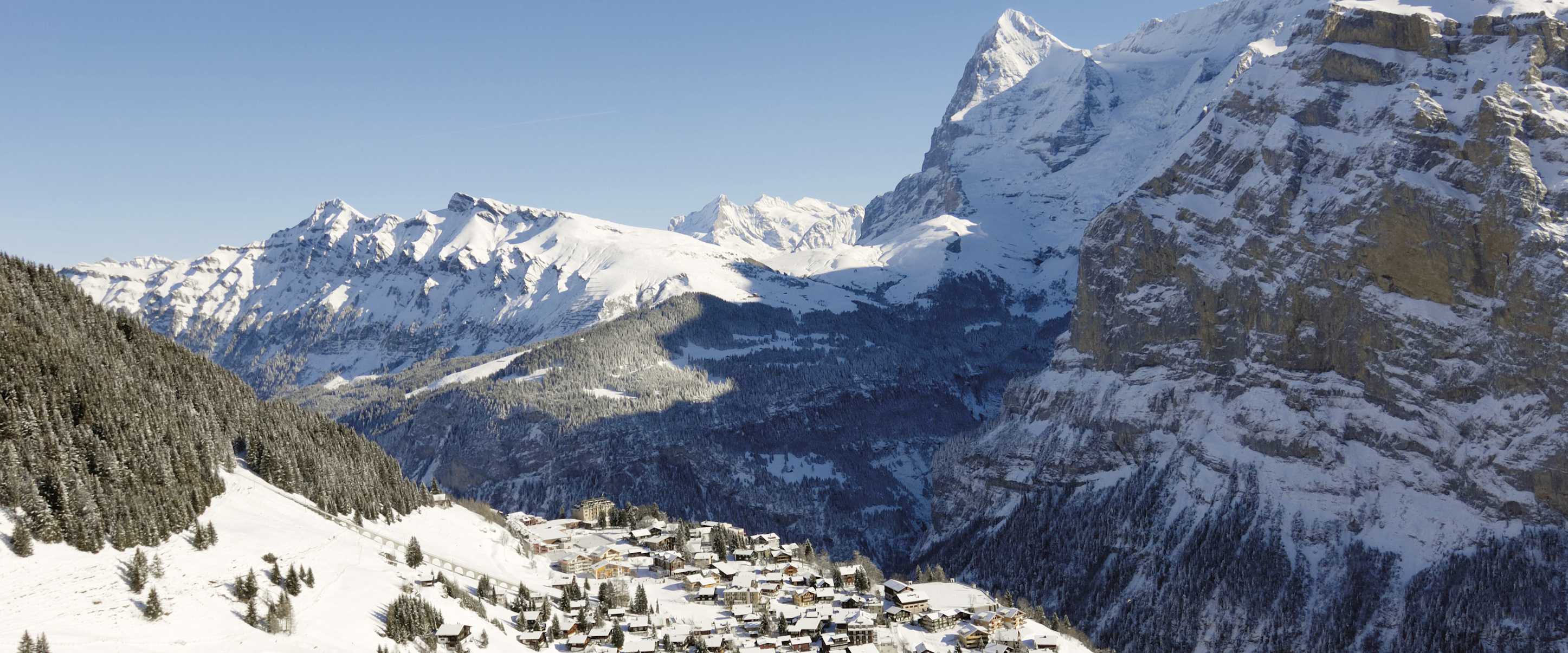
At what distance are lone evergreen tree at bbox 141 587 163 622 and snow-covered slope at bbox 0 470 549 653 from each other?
1.30 feet

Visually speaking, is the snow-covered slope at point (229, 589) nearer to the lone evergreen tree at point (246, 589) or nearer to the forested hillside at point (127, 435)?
the lone evergreen tree at point (246, 589)

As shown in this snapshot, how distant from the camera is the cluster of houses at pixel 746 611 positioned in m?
142

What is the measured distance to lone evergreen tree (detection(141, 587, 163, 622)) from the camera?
107 metres

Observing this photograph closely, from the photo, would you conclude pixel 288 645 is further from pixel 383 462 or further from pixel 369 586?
pixel 383 462

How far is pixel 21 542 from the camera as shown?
10850 cm

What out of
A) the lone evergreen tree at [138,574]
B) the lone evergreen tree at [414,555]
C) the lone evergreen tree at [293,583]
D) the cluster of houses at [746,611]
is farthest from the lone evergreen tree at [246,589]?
the lone evergreen tree at [414,555]

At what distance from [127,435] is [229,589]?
84.6 feet

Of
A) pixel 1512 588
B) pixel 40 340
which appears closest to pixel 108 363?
pixel 40 340

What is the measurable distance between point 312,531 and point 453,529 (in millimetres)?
36406

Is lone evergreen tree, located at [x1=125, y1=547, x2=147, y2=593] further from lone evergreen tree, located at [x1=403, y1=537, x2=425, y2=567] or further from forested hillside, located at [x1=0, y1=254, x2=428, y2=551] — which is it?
lone evergreen tree, located at [x1=403, y1=537, x2=425, y2=567]

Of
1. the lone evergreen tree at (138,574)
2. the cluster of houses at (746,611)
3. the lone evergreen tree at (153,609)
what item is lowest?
the cluster of houses at (746,611)

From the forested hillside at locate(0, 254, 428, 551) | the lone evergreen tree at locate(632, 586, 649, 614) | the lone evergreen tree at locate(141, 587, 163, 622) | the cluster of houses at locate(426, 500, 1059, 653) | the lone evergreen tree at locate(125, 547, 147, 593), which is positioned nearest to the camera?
the lone evergreen tree at locate(141, 587, 163, 622)

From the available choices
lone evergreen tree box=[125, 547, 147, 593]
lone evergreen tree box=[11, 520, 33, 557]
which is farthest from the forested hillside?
lone evergreen tree box=[125, 547, 147, 593]

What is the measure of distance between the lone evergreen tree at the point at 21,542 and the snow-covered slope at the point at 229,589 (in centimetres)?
56
